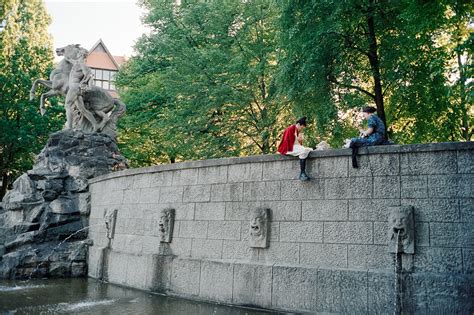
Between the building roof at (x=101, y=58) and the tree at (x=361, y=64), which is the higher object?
the building roof at (x=101, y=58)

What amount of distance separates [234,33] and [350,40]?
23.1 feet

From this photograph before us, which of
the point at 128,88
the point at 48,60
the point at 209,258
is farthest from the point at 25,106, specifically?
the point at 209,258

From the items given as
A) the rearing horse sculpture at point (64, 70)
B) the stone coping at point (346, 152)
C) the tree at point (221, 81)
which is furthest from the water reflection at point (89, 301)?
the tree at point (221, 81)

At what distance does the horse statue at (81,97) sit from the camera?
16688mm

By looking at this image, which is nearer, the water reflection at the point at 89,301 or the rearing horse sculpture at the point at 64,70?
the water reflection at the point at 89,301

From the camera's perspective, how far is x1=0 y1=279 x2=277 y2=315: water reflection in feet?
26.9

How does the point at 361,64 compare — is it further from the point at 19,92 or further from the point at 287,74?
the point at 19,92

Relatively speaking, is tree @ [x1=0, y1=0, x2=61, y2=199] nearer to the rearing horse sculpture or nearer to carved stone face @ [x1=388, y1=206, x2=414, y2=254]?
the rearing horse sculpture

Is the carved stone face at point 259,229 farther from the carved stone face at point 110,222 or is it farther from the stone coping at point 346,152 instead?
the carved stone face at point 110,222

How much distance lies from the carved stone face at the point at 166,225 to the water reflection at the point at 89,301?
131 centimetres

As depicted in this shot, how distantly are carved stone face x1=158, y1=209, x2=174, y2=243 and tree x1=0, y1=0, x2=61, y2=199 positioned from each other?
18.7 metres

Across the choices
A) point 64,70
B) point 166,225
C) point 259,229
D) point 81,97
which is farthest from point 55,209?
point 259,229

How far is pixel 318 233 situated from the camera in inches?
326

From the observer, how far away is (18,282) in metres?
12.1
